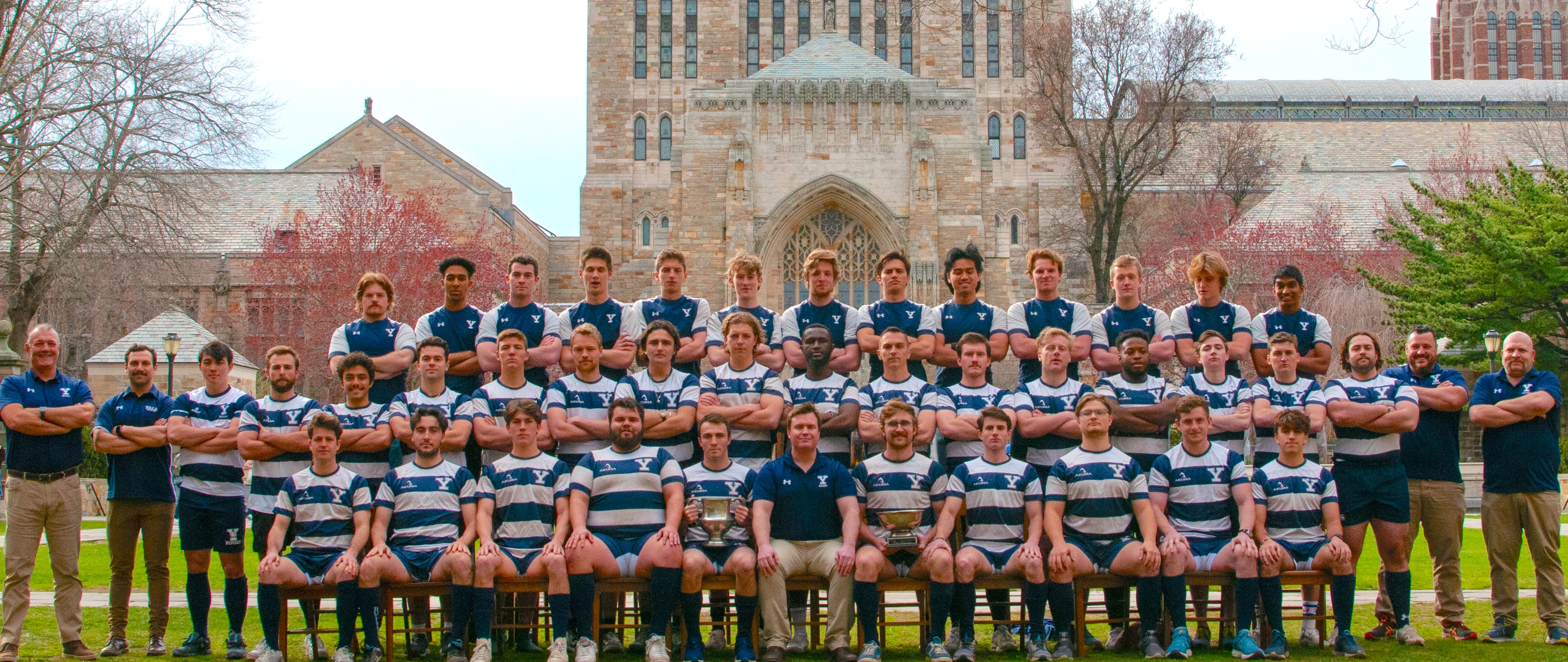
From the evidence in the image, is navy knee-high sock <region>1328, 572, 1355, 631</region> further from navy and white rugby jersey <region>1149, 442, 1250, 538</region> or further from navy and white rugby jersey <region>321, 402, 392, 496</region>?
navy and white rugby jersey <region>321, 402, 392, 496</region>

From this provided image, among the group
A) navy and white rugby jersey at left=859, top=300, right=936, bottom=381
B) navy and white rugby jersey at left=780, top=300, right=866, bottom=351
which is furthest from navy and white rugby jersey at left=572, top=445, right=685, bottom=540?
navy and white rugby jersey at left=859, top=300, right=936, bottom=381

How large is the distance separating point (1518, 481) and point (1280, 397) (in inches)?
61.2

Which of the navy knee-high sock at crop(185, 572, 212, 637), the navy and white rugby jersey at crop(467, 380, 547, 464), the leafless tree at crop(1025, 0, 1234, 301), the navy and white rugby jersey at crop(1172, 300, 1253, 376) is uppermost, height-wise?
the leafless tree at crop(1025, 0, 1234, 301)

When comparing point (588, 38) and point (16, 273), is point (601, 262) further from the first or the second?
point (588, 38)

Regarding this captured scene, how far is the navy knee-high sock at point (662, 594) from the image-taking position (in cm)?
725

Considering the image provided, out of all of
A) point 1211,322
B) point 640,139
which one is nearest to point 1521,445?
point 1211,322

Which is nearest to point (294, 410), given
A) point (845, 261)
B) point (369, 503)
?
point (369, 503)

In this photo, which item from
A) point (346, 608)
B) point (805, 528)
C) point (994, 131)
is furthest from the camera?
point (994, 131)

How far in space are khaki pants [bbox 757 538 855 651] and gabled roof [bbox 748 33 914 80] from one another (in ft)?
88.3

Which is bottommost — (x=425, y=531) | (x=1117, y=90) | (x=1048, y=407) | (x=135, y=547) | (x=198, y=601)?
(x=198, y=601)

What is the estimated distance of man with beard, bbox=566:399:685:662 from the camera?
23.8ft

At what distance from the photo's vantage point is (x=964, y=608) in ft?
24.1

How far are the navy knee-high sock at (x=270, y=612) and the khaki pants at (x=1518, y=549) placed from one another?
6.91m

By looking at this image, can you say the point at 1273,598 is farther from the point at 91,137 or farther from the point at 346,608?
the point at 91,137
